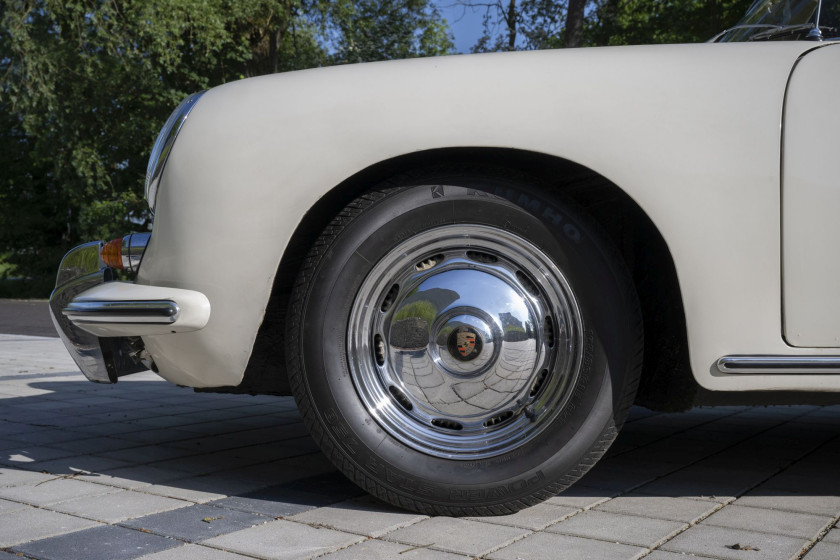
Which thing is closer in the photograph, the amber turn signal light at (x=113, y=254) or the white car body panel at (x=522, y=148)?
the white car body panel at (x=522, y=148)

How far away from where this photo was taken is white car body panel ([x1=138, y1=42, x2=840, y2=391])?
7.21 feet

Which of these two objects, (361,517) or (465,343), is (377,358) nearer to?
(465,343)

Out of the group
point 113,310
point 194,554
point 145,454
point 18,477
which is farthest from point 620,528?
point 18,477

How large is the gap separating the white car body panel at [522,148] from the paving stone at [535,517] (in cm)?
56

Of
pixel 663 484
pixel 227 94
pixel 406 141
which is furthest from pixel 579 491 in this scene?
pixel 227 94

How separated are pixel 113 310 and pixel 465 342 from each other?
104 centimetres

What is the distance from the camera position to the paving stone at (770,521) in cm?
221

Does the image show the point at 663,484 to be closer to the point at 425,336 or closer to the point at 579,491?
the point at 579,491

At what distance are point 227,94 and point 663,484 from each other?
1.82m

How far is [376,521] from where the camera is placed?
228 cm

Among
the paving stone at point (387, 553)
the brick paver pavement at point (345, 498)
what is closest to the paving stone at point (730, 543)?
the brick paver pavement at point (345, 498)

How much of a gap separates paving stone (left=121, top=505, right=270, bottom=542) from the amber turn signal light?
0.82 metres

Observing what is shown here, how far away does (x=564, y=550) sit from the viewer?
2.04 metres

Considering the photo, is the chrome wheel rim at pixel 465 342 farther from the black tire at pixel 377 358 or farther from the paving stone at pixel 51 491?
the paving stone at pixel 51 491
